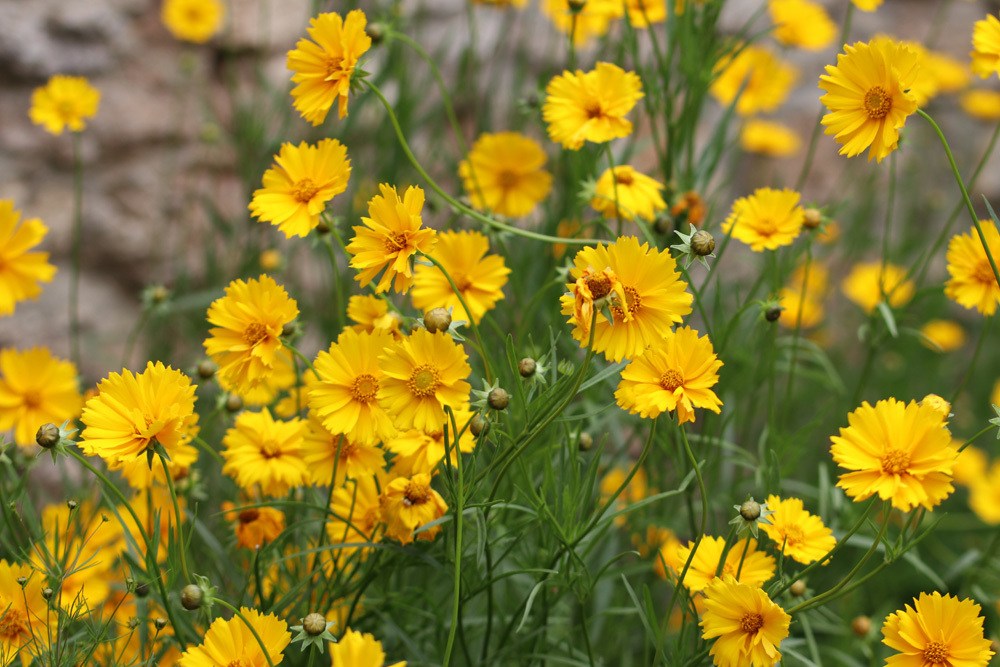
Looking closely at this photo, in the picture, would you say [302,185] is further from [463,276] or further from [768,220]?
[768,220]

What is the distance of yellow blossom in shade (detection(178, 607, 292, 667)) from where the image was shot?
0.76 m

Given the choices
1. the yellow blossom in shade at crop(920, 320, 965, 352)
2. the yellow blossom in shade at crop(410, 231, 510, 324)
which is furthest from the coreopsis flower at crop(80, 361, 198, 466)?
the yellow blossom in shade at crop(920, 320, 965, 352)

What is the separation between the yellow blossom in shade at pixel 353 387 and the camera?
0.83 meters

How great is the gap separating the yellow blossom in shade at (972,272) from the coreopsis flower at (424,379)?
0.53 meters

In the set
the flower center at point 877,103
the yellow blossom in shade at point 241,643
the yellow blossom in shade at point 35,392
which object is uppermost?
the flower center at point 877,103

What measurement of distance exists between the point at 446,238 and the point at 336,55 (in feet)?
0.66

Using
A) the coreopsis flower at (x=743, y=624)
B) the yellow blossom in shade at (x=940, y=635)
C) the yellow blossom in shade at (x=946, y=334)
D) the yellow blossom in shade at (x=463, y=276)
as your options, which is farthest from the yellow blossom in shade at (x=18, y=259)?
the yellow blossom in shade at (x=946, y=334)

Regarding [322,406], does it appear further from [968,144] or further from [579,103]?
[968,144]

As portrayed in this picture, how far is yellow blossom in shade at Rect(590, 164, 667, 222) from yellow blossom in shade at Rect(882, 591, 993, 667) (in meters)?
0.48

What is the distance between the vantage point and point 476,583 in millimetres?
966

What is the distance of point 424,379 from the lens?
79 centimetres

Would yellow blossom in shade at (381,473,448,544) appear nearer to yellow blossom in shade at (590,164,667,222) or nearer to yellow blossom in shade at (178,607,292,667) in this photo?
yellow blossom in shade at (178,607,292,667)

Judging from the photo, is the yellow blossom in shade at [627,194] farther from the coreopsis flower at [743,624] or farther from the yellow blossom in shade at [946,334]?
the yellow blossom in shade at [946,334]

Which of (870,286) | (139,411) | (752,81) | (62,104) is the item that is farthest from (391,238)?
(870,286)
